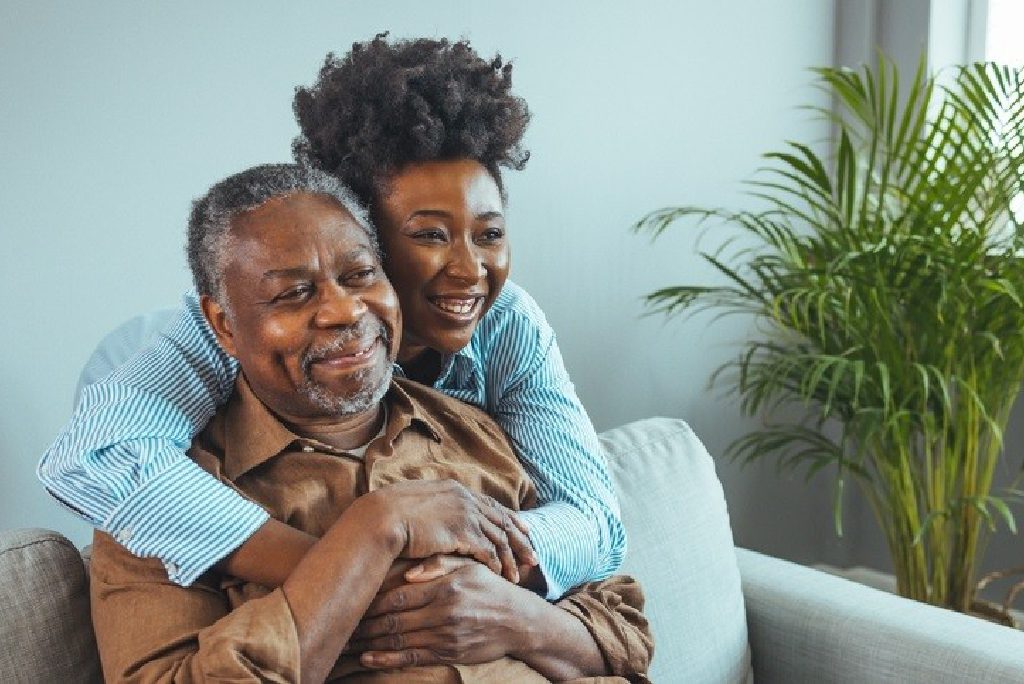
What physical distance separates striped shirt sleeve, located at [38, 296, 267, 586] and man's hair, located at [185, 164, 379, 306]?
0.13 metres

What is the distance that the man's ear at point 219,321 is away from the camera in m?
1.23

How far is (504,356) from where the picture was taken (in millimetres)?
1479

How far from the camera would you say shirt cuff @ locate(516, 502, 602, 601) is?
135 centimetres

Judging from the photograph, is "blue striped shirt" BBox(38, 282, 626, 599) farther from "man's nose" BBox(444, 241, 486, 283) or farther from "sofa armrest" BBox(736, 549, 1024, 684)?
"sofa armrest" BBox(736, 549, 1024, 684)

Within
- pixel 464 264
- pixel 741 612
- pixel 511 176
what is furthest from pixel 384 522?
pixel 511 176

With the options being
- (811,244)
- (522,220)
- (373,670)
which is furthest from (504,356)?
(811,244)

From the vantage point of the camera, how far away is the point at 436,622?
1.21m

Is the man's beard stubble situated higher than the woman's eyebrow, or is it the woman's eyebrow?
the woman's eyebrow

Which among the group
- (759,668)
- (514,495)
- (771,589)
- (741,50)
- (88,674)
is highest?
(741,50)

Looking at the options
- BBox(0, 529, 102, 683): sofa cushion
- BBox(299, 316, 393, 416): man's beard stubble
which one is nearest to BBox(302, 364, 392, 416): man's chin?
BBox(299, 316, 393, 416): man's beard stubble

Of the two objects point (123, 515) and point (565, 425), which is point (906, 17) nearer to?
point (565, 425)

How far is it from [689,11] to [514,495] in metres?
1.77

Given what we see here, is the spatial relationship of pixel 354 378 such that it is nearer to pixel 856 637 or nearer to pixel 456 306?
pixel 456 306

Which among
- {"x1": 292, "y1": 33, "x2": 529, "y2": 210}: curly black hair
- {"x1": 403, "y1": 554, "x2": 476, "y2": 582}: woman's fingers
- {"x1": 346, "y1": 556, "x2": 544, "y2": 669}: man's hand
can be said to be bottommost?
{"x1": 346, "y1": 556, "x2": 544, "y2": 669}: man's hand
